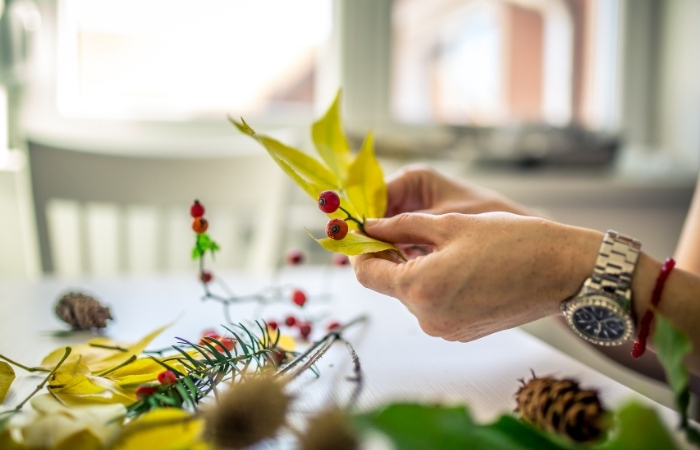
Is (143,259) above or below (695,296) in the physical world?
below

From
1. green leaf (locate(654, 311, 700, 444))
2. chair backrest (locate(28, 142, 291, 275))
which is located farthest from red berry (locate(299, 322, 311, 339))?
chair backrest (locate(28, 142, 291, 275))

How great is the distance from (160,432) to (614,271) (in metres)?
0.26

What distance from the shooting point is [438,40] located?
1.80 meters

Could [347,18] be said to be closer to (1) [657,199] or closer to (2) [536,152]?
(2) [536,152]

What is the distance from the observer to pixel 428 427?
0.60ft

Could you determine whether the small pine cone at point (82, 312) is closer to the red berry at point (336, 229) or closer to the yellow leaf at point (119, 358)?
the yellow leaf at point (119, 358)

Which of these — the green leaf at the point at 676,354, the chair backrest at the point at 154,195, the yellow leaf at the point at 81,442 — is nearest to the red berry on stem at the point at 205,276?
the yellow leaf at the point at 81,442

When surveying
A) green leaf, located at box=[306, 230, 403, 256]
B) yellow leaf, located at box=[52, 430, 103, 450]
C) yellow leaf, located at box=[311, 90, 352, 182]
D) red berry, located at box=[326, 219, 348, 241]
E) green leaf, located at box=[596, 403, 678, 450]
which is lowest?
yellow leaf, located at box=[52, 430, 103, 450]

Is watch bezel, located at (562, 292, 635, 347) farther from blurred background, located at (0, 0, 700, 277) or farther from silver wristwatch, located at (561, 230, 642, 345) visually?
blurred background, located at (0, 0, 700, 277)

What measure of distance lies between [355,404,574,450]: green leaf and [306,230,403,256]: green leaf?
0.51 feet

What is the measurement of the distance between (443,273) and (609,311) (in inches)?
4.0

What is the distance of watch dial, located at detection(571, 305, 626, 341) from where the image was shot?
330 mm

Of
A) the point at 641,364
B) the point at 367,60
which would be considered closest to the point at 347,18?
the point at 367,60

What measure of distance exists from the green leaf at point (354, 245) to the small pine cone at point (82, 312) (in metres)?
0.30
